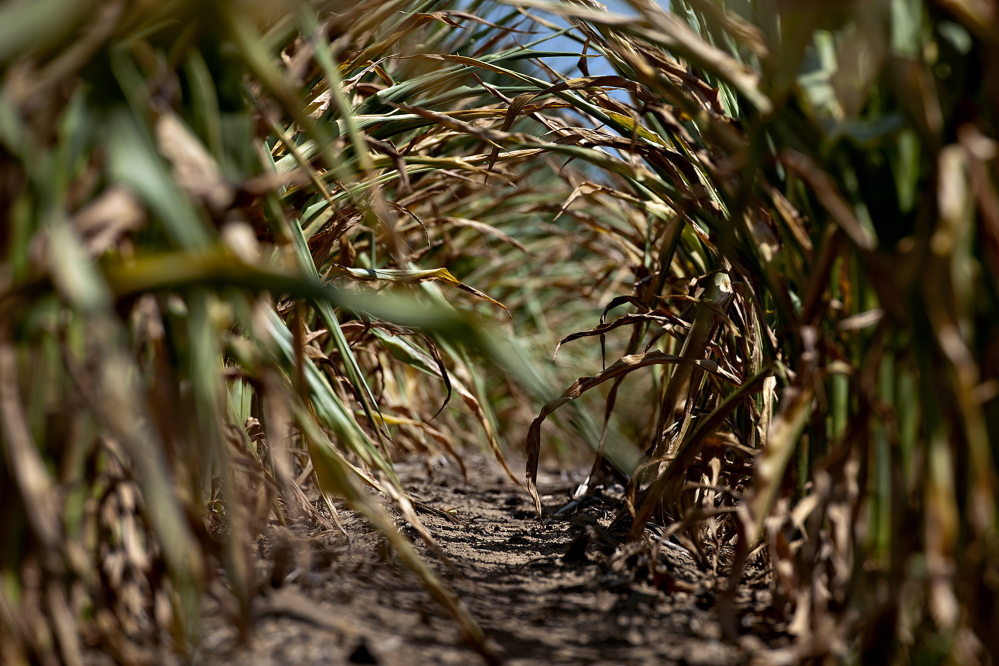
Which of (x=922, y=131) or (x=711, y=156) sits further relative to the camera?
(x=711, y=156)

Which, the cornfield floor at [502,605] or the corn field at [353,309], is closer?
the corn field at [353,309]

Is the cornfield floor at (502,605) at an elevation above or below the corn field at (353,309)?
below

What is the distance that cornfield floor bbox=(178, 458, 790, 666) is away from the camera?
0.64 meters

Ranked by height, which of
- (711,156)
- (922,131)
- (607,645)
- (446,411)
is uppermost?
(711,156)

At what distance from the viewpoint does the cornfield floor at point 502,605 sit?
638 mm

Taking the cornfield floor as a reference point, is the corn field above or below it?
above

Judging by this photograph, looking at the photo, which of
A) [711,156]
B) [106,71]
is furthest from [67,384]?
[711,156]

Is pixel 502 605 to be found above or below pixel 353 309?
below

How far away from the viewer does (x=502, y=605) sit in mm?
802

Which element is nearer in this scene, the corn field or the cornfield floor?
the corn field

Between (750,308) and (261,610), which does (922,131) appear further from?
(261,610)

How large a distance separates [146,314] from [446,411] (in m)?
1.48

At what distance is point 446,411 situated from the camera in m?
2.00

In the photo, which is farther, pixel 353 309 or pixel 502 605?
pixel 502 605
